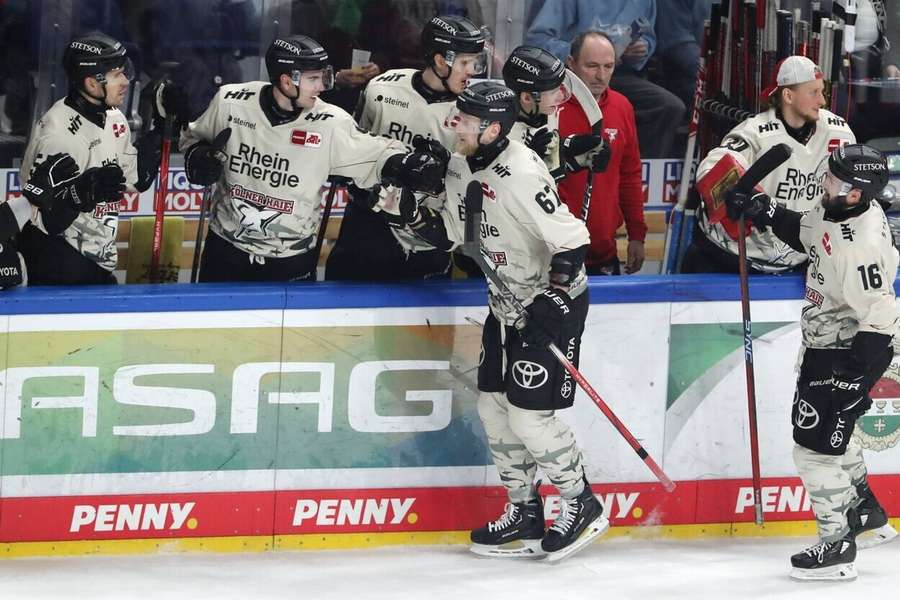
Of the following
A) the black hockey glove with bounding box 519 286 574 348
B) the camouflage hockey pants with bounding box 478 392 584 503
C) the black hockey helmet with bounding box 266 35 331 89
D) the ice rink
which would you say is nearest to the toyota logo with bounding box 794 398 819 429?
the ice rink

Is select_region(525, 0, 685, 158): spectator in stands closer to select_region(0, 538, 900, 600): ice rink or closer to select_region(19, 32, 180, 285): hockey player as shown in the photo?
select_region(19, 32, 180, 285): hockey player

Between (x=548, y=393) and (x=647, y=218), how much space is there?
121 inches

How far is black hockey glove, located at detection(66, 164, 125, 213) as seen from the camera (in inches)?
224

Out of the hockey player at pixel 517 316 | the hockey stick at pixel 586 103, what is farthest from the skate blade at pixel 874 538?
the hockey stick at pixel 586 103

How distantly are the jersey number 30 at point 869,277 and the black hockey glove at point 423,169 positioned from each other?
1457 millimetres

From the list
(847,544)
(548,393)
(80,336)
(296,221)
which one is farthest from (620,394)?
(80,336)

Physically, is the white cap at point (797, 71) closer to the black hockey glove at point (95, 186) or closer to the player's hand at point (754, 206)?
the player's hand at point (754, 206)

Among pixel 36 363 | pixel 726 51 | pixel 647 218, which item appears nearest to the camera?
pixel 36 363

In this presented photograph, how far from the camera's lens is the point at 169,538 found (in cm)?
584

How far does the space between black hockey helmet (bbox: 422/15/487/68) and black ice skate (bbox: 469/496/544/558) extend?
1690 mm

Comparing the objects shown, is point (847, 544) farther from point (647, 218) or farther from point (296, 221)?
point (647, 218)

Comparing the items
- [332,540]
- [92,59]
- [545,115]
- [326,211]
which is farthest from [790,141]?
[92,59]

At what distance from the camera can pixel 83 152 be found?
19.4 ft

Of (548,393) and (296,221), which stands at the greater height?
(296,221)
